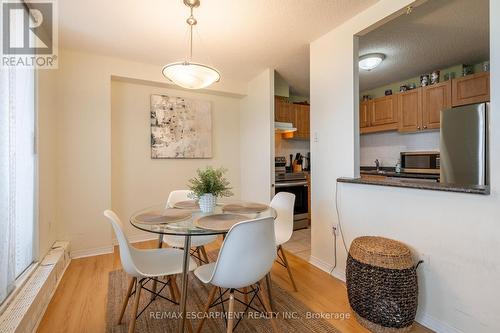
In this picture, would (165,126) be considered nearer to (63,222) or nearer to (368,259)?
(63,222)

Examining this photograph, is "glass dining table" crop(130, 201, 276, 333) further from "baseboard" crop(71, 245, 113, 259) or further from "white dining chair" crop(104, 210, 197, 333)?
"baseboard" crop(71, 245, 113, 259)

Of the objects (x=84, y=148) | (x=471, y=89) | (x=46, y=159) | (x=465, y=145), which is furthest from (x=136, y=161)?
(x=471, y=89)

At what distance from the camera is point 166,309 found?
1.81 meters

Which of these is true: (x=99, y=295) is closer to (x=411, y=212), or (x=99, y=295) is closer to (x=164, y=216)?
(x=164, y=216)

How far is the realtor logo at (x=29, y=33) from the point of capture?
5.36 feet

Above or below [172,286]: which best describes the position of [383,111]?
above

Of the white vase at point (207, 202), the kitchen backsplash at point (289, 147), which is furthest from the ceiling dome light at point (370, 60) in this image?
the white vase at point (207, 202)

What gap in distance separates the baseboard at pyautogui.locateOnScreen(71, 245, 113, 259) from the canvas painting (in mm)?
1362

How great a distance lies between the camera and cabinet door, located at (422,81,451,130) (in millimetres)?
3131

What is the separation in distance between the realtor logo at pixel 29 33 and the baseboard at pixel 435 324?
10.8ft

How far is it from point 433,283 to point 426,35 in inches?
100

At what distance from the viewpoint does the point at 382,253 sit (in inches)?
60.3

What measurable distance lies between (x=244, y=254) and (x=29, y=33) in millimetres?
2652

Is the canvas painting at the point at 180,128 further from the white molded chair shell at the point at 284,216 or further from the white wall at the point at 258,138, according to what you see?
the white molded chair shell at the point at 284,216
